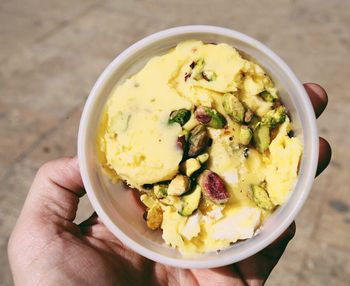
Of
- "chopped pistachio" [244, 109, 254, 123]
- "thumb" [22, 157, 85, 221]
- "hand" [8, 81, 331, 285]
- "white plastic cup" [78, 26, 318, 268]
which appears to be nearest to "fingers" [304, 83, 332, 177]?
"hand" [8, 81, 331, 285]

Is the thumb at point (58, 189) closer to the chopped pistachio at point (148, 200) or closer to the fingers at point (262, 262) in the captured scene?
the chopped pistachio at point (148, 200)

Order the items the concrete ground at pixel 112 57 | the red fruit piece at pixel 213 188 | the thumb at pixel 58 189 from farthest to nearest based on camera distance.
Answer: the concrete ground at pixel 112 57, the thumb at pixel 58 189, the red fruit piece at pixel 213 188

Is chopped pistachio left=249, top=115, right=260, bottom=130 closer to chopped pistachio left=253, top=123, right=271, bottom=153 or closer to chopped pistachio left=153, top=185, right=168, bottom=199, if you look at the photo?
chopped pistachio left=253, top=123, right=271, bottom=153

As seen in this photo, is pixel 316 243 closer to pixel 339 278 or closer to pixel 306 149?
pixel 339 278

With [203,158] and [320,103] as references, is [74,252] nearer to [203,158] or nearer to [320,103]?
[203,158]

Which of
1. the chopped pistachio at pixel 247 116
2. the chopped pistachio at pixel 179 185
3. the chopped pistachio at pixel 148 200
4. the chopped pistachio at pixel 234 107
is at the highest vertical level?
the chopped pistachio at pixel 234 107

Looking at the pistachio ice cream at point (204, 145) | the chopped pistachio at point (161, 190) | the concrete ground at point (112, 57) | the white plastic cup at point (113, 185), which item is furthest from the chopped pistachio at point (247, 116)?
the concrete ground at point (112, 57)

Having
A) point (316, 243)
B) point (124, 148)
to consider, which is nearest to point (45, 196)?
point (124, 148)
